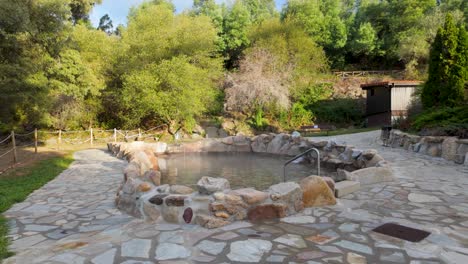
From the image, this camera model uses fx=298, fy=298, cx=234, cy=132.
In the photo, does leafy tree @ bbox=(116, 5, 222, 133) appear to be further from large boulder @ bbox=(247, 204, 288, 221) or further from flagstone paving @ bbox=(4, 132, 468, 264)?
large boulder @ bbox=(247, 204, 288, 221)

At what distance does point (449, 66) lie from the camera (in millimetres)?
9383

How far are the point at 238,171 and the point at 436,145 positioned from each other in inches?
198

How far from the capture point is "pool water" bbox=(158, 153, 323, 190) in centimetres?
657

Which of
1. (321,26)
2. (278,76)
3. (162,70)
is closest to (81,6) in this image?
(162,70)

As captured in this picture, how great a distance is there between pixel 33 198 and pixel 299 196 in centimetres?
439

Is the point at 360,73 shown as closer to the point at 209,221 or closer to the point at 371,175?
the point at 371,175

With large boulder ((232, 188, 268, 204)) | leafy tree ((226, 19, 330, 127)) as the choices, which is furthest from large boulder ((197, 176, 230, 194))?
leafy tree ((226, 19, 330, 127))

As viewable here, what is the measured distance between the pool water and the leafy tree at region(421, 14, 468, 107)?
5.07 m

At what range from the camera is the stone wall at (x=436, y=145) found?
6572mm

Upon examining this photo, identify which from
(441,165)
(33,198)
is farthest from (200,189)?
(441,165)

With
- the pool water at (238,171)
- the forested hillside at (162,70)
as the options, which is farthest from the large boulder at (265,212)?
the forested hillside at (162,70)

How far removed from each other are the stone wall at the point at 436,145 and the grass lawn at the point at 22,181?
26.6ft

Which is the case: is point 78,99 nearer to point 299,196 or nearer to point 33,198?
point 33,198

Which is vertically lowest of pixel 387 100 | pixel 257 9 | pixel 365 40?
pixel 387 100
